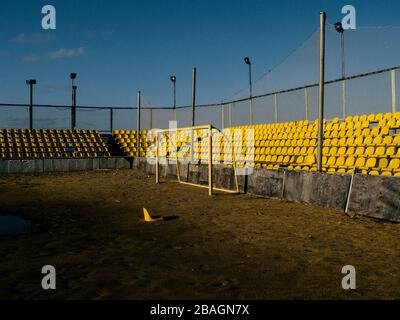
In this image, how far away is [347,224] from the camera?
769 centimetres

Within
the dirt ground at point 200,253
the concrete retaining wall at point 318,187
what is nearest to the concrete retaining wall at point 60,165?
the concrete retaining wall at point 318,187

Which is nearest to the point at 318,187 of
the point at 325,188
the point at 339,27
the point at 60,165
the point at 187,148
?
the point at 325,188

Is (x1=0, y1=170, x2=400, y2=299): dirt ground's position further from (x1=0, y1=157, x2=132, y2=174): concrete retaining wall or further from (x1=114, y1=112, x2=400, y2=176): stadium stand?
(x1=0, y1=157, x2=132, y2=174): concrete retaining wall

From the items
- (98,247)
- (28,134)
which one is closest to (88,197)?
(98,247)

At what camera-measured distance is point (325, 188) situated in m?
9.73

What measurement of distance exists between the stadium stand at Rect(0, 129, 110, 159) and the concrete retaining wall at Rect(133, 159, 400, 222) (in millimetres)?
13657

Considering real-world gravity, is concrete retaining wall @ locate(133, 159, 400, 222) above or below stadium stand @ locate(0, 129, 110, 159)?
below

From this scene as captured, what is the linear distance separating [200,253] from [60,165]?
1998cm

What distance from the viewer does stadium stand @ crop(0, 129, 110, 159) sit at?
78.1ft

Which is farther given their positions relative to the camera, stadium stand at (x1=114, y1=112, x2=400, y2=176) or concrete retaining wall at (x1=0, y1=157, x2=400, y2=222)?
stadium stand at (x1=114, y1=112, x2=400, y2=176)

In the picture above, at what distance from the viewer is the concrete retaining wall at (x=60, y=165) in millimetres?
22250

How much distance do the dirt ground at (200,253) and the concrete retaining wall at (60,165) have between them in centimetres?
1348

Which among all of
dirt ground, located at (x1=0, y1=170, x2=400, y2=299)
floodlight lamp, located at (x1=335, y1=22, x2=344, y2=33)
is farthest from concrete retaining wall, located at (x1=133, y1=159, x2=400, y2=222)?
floodlight lamp, located at (x1=335, y1=22, x2=344, y2=33)

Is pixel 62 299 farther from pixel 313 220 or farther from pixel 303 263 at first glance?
pixel 313 220
